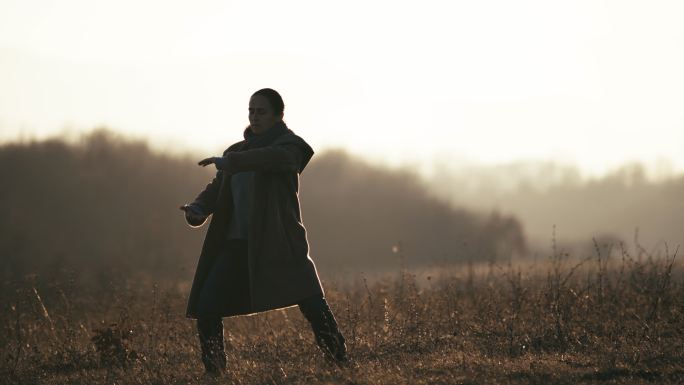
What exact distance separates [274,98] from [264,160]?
0.56 meters

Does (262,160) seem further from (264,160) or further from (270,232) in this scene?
(270,232)

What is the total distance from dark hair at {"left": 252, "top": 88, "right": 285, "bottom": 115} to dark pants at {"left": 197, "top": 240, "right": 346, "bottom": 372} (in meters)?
1.02

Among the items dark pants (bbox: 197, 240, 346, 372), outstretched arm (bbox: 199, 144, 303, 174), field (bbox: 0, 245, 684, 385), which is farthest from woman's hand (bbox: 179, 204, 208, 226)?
field (bbox: 0, 245, 684, 385)

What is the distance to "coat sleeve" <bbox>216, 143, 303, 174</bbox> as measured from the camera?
6277 millimetres

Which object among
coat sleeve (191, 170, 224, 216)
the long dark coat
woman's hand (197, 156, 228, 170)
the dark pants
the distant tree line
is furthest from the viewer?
the distant tree line

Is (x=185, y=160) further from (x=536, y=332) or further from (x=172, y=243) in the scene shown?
(x=536, y=332)

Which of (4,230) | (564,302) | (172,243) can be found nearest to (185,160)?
(172,243)

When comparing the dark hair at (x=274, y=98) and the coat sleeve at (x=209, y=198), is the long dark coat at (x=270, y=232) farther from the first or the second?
the dark hair at (x=274, y=98)

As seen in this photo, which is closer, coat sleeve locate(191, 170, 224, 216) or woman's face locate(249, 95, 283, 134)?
woman's face locate(249, 95, 283, 134)

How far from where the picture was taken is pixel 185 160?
142 ft

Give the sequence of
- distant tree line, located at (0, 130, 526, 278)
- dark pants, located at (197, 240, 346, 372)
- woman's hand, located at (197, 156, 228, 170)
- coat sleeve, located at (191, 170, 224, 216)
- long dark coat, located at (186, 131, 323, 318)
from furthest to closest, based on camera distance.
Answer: distant tree line, located at (0, 130, 526, 278)
coat sleeve, located at (191, 170, 224, 216)
dark pants, located at (197, 240, 346, 372)
long dark coat, located at (186, 131, 323, 318)
woman's hand, located at (197, 156, 228, 170)

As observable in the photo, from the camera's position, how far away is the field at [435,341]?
666 centimetres

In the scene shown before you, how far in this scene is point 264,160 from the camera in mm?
6387

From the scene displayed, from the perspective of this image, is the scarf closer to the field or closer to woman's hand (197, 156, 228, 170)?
woman's hand (197, 156, 228, 170)
